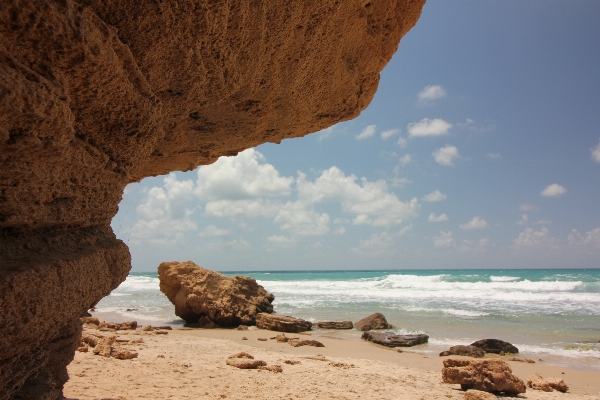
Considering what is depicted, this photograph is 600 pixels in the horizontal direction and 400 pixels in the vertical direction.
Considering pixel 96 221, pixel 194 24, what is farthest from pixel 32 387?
pixel 194 24

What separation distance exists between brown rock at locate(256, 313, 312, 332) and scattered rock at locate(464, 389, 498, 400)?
21.4 ft

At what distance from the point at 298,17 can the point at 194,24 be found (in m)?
0.90

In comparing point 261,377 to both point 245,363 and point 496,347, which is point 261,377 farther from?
point 496,347

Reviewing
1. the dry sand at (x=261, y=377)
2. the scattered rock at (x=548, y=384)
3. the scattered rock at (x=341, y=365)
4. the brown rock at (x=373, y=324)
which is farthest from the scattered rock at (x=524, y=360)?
the brown rock at (x=373, y=324)

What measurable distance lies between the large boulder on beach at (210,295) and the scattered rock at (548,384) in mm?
8281

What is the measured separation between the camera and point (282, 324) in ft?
37.1

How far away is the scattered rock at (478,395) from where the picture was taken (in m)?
5.06

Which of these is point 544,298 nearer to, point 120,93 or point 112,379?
point 112,379

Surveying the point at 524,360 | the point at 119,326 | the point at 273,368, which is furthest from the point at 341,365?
the point at 119,326

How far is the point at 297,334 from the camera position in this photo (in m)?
10.9

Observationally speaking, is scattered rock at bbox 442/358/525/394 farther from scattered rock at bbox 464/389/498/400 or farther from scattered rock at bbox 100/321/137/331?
scattered rock at bbox 100/321/137/331

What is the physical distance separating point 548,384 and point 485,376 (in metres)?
1.18

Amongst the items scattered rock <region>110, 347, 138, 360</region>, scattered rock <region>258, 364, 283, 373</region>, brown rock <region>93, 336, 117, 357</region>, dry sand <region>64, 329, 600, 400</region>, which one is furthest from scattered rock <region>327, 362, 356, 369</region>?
brown rock <region>93, 336, 117, 357</region>

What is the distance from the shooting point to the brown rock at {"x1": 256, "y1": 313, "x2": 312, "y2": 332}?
1124cm
